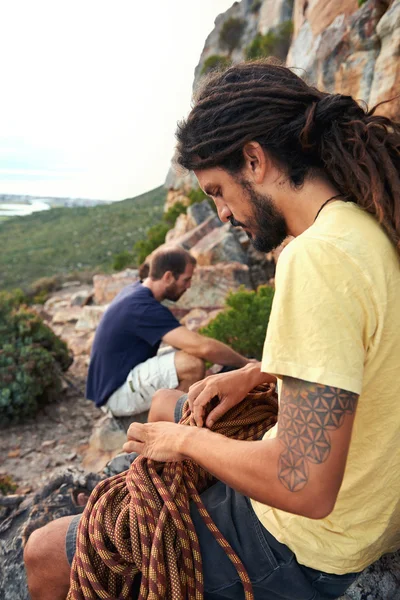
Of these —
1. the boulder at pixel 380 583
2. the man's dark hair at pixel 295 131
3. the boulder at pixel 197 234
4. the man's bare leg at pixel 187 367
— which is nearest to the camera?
the man's dark hair at pixel 295 131

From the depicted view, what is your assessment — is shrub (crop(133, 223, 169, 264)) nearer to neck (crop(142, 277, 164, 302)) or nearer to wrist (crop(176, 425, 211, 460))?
neck (crop(142, 277, 164, 302))

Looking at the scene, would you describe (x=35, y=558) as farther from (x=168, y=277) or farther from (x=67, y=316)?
(x=67, y=316)

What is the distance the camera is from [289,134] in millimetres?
1465

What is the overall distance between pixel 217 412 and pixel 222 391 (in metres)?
0.09

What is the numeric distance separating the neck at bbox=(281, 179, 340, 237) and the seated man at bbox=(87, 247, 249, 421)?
96.5 inches

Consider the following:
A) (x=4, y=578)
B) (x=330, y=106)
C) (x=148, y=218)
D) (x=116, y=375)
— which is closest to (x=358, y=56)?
(x=116, y=375)

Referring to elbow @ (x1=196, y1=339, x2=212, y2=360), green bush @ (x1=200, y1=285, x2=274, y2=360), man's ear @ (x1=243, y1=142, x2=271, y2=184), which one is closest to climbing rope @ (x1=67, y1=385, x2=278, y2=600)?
man's ear @ (x1=243, y1=142, x2=271, y2=184)

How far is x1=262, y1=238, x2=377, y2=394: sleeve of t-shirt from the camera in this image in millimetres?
1085

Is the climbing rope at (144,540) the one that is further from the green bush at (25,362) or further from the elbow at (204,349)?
the green bush at (25,362)

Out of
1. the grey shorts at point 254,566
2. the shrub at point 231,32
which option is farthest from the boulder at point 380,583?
the shrub at point 231,32

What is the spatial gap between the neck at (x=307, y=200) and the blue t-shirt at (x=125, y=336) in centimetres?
253

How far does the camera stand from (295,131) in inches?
57.9

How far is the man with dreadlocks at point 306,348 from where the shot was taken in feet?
3.63

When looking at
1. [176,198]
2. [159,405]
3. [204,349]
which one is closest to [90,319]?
[204,349]
